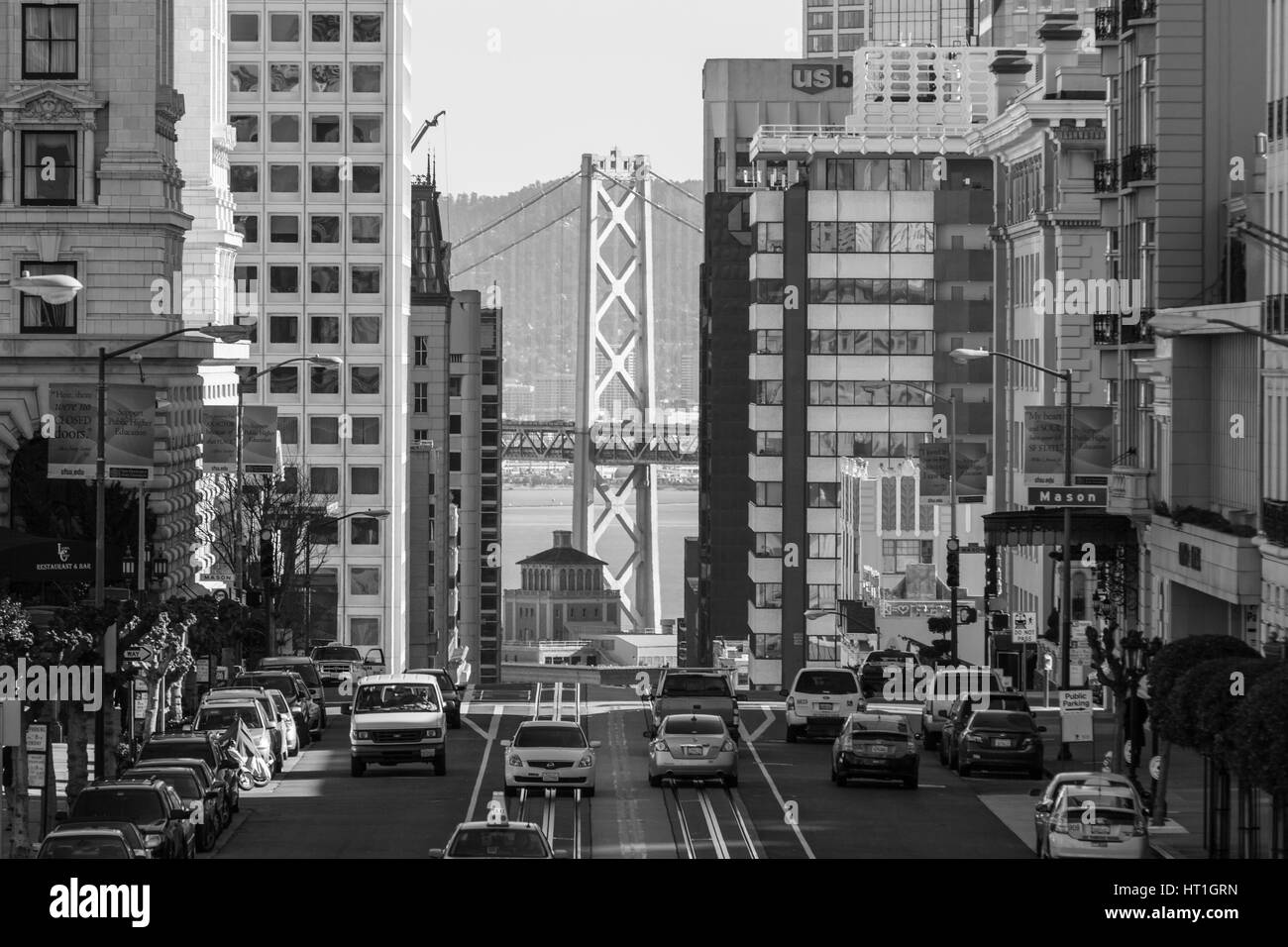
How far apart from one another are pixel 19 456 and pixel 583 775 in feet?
102

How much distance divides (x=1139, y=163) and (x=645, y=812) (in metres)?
36.1

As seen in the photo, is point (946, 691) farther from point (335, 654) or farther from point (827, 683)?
point (335, 654)

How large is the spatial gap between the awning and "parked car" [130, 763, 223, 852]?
35.7 ft

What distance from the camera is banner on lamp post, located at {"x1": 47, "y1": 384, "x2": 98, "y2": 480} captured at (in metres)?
50.6

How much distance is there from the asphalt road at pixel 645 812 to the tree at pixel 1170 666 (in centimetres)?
238

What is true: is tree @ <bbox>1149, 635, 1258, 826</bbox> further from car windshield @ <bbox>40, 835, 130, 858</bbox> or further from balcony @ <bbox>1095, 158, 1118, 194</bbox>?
balcony @ <bbox>1095, 158, 1118, 194</bbox>

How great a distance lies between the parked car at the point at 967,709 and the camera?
166 feet

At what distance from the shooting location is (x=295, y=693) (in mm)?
57344

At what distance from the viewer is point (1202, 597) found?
63062mm

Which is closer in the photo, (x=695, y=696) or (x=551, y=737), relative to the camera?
(x=551, y=737)

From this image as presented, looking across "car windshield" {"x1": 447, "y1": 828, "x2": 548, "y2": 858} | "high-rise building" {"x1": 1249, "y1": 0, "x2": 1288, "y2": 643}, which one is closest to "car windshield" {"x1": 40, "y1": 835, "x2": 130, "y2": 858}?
"car windshield" {"x1": 447, "y1": 828, "x2": 548, "y2": 858}

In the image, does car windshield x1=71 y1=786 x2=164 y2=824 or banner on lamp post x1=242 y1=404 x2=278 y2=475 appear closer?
car windshield x1=71 y1=786 x2=164 y2=824

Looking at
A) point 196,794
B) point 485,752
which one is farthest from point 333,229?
point 196,794
